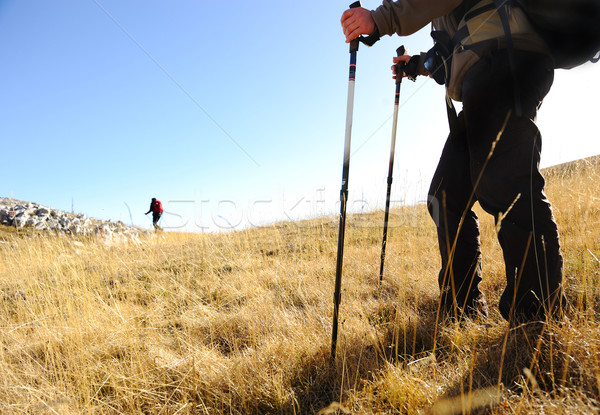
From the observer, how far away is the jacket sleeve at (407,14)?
1.49 metres

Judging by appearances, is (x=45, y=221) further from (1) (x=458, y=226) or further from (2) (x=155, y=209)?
(1) (x=458, y=226)

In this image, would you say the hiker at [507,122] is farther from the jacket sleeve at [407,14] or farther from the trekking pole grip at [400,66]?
the trekking pole grip at [400,66]

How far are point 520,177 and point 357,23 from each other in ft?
4.00

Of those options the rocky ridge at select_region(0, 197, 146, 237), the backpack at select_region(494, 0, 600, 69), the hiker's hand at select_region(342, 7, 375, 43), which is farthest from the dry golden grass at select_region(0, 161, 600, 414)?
the rocky ridge at select_region(0, 197, 146, 237)

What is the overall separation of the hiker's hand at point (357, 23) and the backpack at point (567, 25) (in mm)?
622

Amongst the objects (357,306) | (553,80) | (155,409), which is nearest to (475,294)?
(357,306)

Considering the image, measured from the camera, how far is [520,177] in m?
1.39

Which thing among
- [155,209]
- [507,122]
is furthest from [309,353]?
[155,209]

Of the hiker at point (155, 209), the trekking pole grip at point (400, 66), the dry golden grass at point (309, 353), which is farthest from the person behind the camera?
the hiker at point (155, 209)

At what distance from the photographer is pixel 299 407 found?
4.62ft

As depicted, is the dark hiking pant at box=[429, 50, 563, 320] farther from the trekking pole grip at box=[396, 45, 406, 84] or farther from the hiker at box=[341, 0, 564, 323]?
the trekking pole grip at box=[396, 45, 406, 84]

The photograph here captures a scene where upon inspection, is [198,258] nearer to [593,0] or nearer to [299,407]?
[299,407]

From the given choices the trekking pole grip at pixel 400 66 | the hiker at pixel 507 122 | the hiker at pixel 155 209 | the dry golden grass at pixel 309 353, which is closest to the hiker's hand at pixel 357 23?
the hiker at pixel 507 122

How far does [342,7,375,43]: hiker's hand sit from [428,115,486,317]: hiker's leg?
0.90 meters
